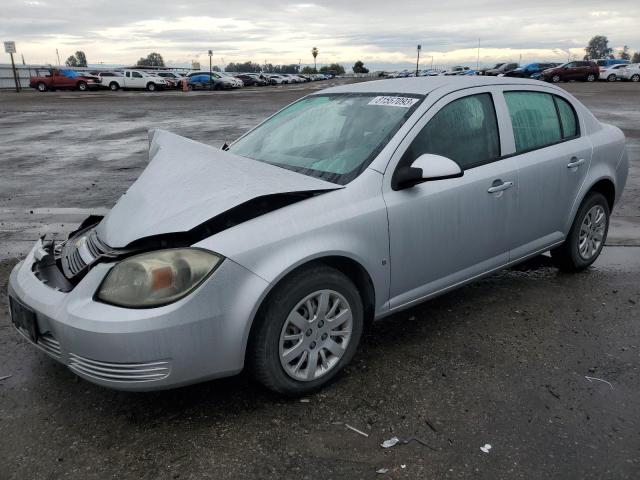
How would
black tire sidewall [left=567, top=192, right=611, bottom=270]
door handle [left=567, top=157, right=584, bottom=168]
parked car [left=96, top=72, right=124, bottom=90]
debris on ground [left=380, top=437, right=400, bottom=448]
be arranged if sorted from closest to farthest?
debris on ground [left=380, top=437, right=400, bottom=448] → door handle [left=567, top=157, right=584, bottom=168] → black tire sidewall [left=567, top=192, right=611, bottom=270] → parked car [left=96, top=72, right=124, bottom=90]

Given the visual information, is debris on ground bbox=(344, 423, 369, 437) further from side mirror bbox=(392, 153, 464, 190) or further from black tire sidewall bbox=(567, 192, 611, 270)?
black tire sidewall bbox=(567, 192, 611, 270)

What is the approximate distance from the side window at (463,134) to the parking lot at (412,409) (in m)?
1.15

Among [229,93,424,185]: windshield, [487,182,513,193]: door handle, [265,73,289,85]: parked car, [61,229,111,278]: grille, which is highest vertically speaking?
[229,93,424,185]: windshield

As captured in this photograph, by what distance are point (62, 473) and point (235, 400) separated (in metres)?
0.87

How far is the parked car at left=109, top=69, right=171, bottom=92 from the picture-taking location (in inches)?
1762

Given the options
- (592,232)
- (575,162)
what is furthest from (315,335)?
(592,232)

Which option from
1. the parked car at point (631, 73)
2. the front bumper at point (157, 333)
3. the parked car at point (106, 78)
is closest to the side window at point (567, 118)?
the front bumper at point (157, 333)

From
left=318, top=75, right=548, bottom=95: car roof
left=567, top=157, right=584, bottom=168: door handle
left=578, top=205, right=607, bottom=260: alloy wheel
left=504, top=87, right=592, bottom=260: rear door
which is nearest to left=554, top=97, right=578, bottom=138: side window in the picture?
left=504, top=87, right=592, bottom=260: rear door

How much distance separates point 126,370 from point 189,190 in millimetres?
981

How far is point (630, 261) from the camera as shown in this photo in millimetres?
5156

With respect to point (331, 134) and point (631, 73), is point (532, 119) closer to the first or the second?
point (331, 134)

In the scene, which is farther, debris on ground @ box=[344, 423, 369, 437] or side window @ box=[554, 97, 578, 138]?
side window @ box=[554, 97, 578, 138]

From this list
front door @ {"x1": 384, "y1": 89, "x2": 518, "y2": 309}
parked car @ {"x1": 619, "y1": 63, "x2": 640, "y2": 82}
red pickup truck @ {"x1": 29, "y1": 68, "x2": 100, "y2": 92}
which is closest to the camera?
front door @ {"x1": 384, "y1": 89, "x2": 518, "y2": 309}

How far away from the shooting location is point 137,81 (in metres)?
44.9
